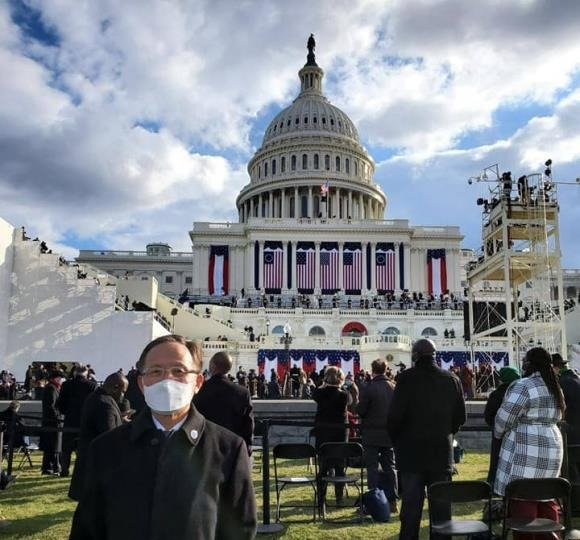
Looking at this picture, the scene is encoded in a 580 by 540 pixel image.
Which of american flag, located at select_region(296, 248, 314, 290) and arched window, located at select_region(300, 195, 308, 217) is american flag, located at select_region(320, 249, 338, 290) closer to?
american flag, located at select_region(296, 248, 314, 290)

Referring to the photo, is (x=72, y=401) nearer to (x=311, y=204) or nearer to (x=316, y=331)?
(x=316, y=331)

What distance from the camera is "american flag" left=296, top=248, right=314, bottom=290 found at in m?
79.6

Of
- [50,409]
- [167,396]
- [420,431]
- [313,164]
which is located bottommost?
[50,409]

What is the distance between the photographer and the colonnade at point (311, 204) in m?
101

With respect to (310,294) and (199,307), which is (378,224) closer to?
(310,294)

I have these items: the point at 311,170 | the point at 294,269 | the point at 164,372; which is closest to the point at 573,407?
the point at 164,372

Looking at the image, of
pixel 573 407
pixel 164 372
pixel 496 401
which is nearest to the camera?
pixel 164 372

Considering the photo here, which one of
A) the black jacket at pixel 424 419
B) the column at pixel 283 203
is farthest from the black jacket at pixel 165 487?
the column at pixel 283 203

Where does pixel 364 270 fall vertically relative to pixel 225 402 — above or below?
above

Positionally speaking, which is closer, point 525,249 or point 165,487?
point 165,487

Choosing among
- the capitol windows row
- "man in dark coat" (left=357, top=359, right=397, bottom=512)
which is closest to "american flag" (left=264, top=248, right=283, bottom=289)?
the capitol windows row

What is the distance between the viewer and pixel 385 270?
266ft

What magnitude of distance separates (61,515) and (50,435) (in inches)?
159

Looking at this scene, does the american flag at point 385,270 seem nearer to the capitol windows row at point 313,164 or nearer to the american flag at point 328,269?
the american flag at point 328,269
